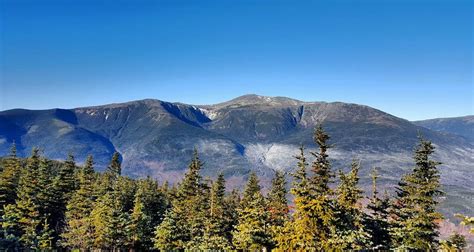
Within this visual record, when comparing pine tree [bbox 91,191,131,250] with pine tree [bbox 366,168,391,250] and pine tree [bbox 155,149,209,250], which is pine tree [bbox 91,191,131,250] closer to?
pine tree [bbox 155,149,209,250]

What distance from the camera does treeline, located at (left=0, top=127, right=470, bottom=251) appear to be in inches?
1302

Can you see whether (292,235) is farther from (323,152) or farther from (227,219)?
(227,219)

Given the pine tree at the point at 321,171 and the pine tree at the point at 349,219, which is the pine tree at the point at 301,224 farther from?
the pine tree at the point at 349,219

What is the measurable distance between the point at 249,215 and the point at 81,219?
102ft

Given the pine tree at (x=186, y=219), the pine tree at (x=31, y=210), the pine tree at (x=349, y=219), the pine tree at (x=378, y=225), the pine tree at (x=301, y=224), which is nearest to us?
the pine tree at (x=301, y=224)

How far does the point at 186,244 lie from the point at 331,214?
106 feet

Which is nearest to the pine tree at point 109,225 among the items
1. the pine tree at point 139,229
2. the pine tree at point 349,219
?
the pine tree at point 139,229

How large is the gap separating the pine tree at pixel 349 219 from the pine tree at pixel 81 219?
38855 millimetres

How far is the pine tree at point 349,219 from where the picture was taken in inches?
1286

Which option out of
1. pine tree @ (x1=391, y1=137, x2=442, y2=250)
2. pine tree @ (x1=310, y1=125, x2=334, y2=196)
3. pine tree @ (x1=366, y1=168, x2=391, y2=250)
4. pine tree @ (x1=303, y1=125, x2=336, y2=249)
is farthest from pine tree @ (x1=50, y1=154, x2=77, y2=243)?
pine tree @ (x1=391, y1=137, x2=442, y2=250)

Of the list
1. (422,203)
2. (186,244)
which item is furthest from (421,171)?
(186,244)

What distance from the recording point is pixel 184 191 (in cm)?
7769

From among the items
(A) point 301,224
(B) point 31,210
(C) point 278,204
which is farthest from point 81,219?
(A) point 301,224

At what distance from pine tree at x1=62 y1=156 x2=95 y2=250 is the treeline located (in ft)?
0.60
